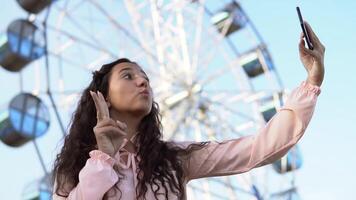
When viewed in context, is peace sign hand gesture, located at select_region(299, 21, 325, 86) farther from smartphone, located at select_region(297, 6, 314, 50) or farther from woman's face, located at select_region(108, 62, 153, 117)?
woman's face, located at select_region(108, 62, 153, 117)

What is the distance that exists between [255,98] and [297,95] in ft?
27.5

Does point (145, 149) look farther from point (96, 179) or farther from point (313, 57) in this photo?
point (313, 57)

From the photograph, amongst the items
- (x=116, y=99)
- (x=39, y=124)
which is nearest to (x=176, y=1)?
(x=39, y=124)

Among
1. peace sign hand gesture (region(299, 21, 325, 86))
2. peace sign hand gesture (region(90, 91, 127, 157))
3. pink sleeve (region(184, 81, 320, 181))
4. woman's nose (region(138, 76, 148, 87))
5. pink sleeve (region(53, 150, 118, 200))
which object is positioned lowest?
pink sleeve (region(184, 81, 320, 181))

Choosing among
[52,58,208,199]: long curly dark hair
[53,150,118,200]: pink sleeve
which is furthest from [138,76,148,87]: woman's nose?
[53,150,118,200]: pink sleeve

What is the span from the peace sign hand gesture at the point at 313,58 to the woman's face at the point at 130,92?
0.36 m

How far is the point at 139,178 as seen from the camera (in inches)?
62.6

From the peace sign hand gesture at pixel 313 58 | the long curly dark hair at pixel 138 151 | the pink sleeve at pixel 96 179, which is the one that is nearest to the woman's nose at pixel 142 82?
the long curly dark hair at pixel 138 151

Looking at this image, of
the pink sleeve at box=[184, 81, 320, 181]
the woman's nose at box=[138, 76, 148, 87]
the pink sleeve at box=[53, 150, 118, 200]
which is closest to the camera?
the pink sleeve at box=[53, 150, 118, 200]

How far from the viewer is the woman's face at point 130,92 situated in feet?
5.53

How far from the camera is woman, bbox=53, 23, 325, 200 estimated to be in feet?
4.99

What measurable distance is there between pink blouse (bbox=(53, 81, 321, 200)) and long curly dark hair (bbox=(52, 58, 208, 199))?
0.02m

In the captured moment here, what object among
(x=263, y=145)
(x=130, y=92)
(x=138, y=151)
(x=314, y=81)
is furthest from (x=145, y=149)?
(x=314, y=81)

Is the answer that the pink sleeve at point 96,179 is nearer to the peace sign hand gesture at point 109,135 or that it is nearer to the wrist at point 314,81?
the peace sign hand gesture at point 109,135
